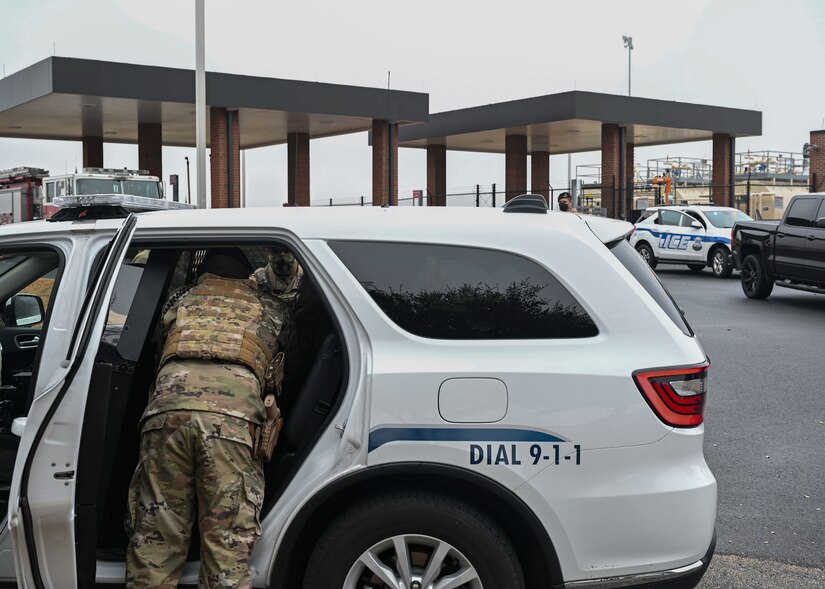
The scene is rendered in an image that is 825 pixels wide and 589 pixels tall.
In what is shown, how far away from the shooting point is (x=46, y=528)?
10.2 feet

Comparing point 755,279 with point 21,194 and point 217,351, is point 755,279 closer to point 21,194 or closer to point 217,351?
point 217,351

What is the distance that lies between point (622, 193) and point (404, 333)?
33.6 m

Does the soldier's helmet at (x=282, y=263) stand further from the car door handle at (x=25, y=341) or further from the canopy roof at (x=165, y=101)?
the canopy roof at (x=165, y=101)

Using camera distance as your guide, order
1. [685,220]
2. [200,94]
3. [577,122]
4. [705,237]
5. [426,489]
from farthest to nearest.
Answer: [577,122], [685,220], [705,237], [200,94], [426,489]

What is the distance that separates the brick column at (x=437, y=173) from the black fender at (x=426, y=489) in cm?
4170

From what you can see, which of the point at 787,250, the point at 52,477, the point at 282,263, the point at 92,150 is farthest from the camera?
the point at 92,150

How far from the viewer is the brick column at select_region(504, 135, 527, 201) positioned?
4078 centimetres

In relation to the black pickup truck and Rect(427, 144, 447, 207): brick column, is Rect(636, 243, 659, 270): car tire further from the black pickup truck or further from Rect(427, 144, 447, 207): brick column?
Rect(427, 144, 447, 207): brick column

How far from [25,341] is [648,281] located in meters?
3.41

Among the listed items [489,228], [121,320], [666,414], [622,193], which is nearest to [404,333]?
[489,228]

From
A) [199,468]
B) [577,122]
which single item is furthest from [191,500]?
[577,122]

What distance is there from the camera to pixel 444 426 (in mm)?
3113

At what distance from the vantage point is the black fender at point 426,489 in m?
3.11

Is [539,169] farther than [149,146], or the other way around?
[539,169]
